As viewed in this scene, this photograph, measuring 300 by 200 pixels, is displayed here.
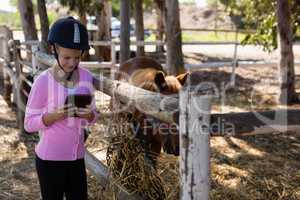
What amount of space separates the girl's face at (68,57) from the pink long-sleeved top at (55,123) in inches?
4.7

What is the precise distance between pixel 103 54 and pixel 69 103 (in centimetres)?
1201

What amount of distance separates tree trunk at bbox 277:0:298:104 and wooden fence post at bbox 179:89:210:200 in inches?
251

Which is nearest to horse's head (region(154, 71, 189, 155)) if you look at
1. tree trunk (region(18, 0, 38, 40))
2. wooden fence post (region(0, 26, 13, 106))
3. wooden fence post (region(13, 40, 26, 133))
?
wooden fence post (region(13, 40, 26, 133))

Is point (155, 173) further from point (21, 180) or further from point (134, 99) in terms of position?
point (21, 180)

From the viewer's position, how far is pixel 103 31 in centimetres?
1519

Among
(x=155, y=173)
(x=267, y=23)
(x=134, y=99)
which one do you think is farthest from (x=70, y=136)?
(x=267, y=23)

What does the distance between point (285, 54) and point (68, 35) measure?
6.59 m

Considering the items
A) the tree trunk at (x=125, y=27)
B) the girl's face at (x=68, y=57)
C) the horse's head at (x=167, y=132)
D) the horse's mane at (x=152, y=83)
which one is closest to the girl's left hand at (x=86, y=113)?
the girl's face at (x=68, y=57)

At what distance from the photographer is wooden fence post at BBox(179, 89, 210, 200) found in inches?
73.8

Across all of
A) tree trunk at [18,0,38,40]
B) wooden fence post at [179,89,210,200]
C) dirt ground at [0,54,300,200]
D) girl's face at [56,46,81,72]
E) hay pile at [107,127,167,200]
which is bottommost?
dirt ground at [0,54,300,200]

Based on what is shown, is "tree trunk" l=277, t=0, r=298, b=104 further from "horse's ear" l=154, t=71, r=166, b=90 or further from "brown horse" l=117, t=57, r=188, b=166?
"horse's ear" l=154, t=71, r=166, b=90

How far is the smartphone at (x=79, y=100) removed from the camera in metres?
2.35

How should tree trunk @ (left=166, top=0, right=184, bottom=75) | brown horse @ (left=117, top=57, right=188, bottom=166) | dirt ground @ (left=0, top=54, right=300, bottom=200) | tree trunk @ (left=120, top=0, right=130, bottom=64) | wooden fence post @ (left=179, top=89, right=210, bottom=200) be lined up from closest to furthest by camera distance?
wooden fence post @ (left=179, top=89, right=210, bottom=200), brown horse @ (left=117, top=57, right=188, bottom=166), dirt ground @ (left=0, top=54, right=300, bottom=200), tree trunk @ (left=166, top=0, right=184, bottom=75), tree trunk @ (left=120, top=0, right=130, bottom=64)

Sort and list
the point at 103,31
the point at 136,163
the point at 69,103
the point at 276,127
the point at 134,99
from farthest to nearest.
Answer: the point at 103,31 → the point at 136,163 → the point at 134,99 → the point at 69,103 → the point at 276,127
